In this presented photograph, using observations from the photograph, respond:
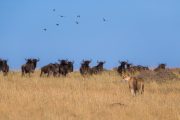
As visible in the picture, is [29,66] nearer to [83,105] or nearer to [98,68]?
[98,68]

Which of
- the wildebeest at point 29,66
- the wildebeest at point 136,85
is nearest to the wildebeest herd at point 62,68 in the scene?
the wildebeest at point 29,66

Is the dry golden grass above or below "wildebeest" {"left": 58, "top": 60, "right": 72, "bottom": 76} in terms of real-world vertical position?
below

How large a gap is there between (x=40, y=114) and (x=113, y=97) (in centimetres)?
491

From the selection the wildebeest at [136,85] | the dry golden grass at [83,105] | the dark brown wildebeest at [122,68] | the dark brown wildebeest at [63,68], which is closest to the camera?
the dry golden grass at [83,105]

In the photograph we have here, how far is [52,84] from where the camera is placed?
92.1ft

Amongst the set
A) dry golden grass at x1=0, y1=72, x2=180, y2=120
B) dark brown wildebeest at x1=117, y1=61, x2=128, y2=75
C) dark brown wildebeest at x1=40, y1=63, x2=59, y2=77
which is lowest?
dry golden grass at x1=0, y1=72, x2=180, y2=120

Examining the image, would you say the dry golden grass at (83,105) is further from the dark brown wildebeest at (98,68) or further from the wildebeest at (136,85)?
the dark brown wildebeest at (98,68)

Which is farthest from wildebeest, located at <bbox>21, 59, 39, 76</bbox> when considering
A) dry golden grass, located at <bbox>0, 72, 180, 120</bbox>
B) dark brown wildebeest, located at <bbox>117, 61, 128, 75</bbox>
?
dry golden grass, located at <bbox>0, 72, 180, 120</bbox>

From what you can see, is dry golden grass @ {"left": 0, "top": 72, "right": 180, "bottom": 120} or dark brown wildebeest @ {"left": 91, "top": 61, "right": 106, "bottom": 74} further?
dark brown wildebeest @ {"left": 91, "top": 61, "right": 106, "bottom": 74}

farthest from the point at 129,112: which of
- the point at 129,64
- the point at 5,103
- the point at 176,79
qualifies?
the point at 129,64

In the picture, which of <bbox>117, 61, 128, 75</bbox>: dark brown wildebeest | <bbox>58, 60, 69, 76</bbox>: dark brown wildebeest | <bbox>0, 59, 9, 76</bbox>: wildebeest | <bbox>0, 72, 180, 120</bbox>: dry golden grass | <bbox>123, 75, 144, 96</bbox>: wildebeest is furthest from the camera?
<bbox>117, 61, 128, 75</bbox>: dark brown wildebeest

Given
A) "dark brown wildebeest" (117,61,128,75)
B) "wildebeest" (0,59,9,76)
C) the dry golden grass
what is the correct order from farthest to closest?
"dark brown wildebeest" (117,61,128,75) < "wildebeest" (0,59,9,76) < the dry golden grass

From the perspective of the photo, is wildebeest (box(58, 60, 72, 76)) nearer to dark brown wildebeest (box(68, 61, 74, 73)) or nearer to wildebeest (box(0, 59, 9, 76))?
dark brown wildebeest (box(68, 61, 74, 73))

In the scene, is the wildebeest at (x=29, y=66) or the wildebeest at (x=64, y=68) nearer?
the wildebeest at (x=29, y=66)
